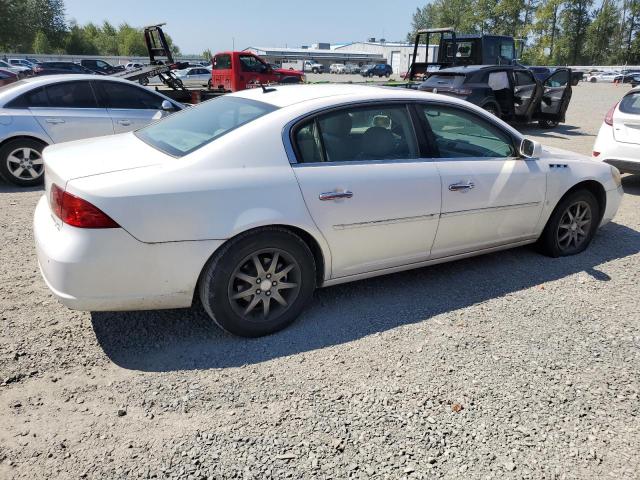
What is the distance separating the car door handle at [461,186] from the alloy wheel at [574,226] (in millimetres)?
1329

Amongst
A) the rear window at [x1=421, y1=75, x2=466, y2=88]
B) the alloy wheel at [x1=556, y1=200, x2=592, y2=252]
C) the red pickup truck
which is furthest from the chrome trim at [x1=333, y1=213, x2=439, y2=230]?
the red pickup truck

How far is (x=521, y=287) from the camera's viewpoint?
412 cm

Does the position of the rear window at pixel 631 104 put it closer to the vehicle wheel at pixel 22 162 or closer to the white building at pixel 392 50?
the vehicle wheel at pixel 22 162

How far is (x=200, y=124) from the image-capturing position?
3.59 m

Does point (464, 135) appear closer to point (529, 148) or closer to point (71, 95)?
point (529, 148)

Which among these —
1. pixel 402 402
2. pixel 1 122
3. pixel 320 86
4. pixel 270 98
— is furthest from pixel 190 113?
pixel 1 122

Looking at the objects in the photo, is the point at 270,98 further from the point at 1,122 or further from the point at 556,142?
the point at 556,142

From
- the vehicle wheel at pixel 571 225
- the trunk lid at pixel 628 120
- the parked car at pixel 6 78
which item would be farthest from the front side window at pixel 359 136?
the parked car at pixel 6 78

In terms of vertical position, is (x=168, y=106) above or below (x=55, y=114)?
above

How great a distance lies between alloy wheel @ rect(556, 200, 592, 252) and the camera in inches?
185

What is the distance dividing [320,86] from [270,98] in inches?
21.7

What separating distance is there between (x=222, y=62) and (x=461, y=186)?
16.7 meters

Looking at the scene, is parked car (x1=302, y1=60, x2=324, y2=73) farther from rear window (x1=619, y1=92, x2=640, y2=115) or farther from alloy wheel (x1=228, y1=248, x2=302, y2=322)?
alloy wheel (x1=228, y1=248, x2=302, y2=322)

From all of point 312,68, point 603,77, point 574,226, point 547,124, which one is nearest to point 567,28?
point 603,77
